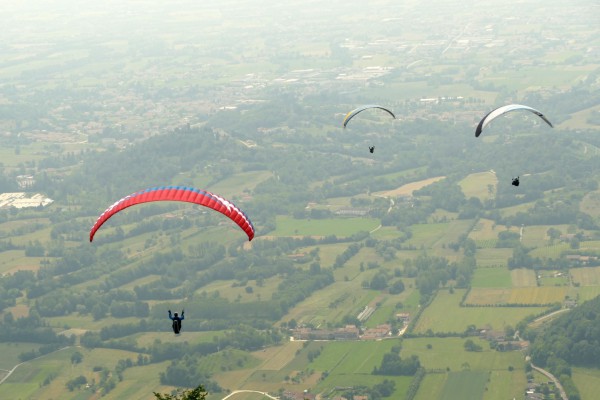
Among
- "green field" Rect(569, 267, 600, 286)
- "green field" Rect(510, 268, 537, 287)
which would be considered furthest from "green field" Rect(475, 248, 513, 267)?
"green field" Rect(569, 267, 600, 286)

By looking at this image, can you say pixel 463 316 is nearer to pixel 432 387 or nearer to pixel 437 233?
pixel 432 387

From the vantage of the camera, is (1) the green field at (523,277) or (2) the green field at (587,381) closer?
(2) the green field at (587,381)

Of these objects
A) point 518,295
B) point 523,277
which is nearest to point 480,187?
point 523,277

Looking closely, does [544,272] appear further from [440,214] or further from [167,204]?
[167,204]

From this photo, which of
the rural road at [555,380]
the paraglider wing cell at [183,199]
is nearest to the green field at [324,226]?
the rural road at [555,380]

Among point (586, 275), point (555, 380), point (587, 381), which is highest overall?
point (586, 275)

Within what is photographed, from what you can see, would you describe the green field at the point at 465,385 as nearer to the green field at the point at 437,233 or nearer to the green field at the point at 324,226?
the green field at the point at 437,233
